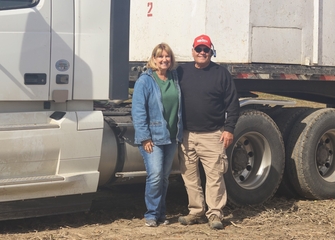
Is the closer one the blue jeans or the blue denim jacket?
the blue denim jacket

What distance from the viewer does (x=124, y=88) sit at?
648cm

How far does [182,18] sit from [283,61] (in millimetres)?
1164

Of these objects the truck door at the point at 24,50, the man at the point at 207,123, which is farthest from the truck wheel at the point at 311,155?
the truck door at the point at 24,50

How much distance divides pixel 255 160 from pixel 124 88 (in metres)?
1.93

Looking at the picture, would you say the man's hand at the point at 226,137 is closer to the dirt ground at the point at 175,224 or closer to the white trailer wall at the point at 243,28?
the dirt ground at the point at 175,224

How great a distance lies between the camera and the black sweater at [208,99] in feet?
20.9

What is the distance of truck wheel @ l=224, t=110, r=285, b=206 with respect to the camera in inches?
290

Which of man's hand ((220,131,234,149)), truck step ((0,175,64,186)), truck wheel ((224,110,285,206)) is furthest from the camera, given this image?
truck wheel ((224,110,285,206))

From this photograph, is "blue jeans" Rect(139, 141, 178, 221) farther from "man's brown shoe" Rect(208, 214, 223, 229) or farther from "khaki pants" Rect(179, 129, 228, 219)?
"man's brown shoe" Rect(208, 214, 223, 229)

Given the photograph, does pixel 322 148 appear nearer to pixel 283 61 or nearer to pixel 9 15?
pixel 283 61

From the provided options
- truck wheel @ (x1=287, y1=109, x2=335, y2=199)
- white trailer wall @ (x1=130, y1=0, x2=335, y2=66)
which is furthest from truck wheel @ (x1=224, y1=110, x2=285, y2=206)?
white trailer wall @ (x1=130, y1=0, x2=335, y2=66)

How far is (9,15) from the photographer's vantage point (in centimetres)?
588

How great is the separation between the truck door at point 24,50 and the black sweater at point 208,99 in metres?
1.28

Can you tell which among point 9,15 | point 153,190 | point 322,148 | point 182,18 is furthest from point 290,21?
point 9,15
